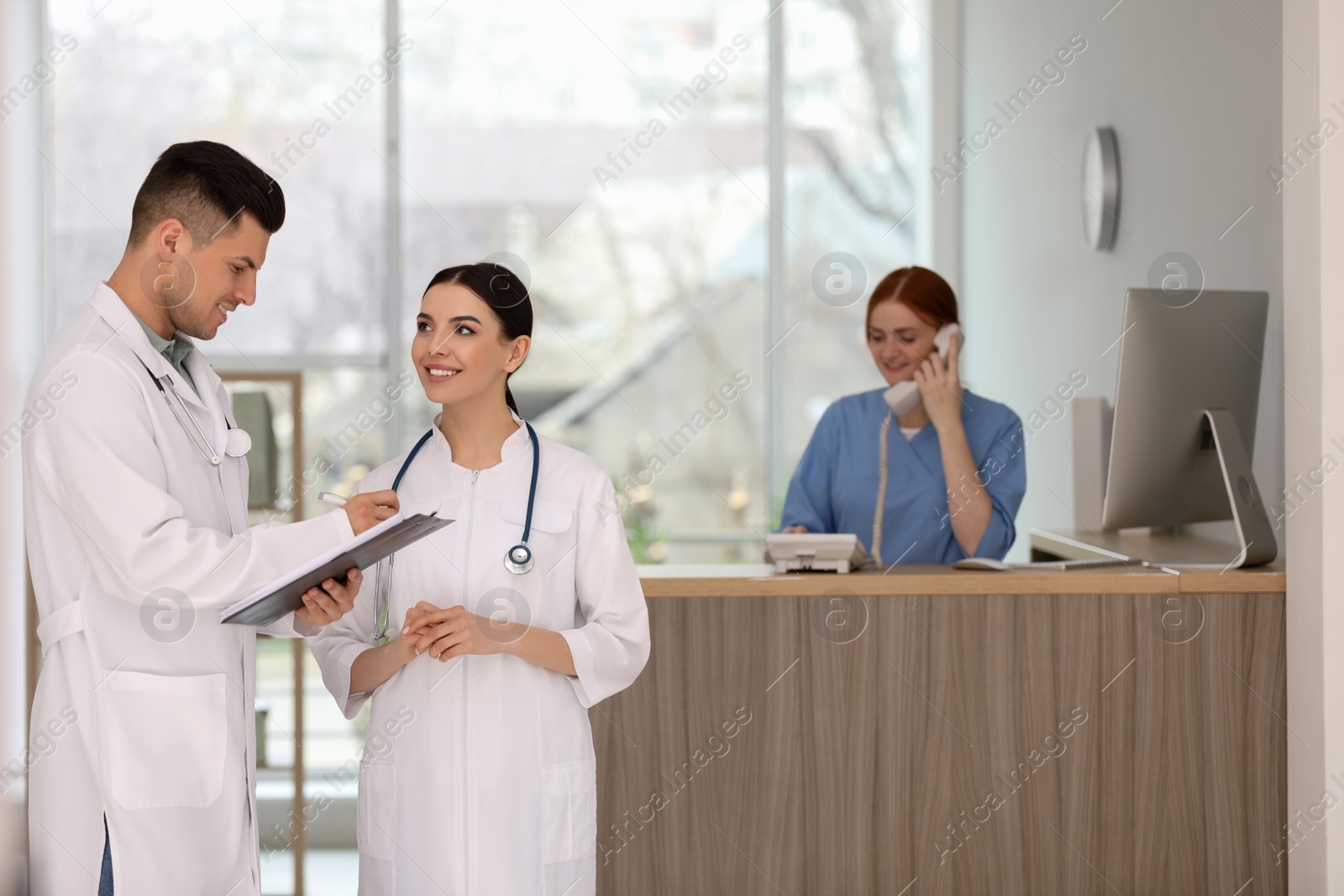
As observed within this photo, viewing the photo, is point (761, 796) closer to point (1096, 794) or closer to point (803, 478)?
point (1096, 794)

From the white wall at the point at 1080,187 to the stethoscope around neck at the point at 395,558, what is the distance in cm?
195

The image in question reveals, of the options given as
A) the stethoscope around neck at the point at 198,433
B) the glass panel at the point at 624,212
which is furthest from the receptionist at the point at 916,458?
the glass panel at the point at 624,212

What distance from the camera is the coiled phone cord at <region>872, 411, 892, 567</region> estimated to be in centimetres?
296

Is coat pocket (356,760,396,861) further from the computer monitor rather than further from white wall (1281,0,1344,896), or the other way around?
white wall (1281,0,1344,896)

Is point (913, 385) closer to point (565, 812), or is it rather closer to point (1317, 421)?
point (1317, 421)

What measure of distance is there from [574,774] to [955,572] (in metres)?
Answer: 1.07

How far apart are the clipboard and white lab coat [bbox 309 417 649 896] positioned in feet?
0.79

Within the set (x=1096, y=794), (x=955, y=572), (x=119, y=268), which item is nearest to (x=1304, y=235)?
(x=955, y=572)

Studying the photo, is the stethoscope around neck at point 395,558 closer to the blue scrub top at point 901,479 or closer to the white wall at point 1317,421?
the blue scrub top at point 901,479

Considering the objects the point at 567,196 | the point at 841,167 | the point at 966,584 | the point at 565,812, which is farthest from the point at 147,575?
the point at 841,167

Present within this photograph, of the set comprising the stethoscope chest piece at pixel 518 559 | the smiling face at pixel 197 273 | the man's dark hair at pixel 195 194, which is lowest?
the stethoscope chest piece at pixel 518 559

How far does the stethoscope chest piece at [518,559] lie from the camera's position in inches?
68.0

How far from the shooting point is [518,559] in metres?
1.73

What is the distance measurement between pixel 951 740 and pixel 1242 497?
838 mm
